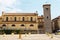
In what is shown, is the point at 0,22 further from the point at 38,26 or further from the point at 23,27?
the point at 38,26

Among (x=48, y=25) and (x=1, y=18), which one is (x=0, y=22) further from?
(x=48, y=25)

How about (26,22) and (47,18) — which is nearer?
(26,22)

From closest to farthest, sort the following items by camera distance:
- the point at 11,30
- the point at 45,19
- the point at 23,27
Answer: the point at 11,30
the point at 23,27
the point at 45,19

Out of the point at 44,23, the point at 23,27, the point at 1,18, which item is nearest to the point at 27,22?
the point at 23,27

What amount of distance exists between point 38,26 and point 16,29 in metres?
10.3

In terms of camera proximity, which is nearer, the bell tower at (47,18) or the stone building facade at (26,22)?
the stone building facade at (26,22)

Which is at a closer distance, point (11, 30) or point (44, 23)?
point (11, 30)

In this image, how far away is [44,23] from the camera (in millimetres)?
66375

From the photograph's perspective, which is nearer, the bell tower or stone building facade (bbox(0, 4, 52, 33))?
stone building facade (bbox(0, 4, 52, 33))

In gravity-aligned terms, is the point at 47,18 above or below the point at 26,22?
above

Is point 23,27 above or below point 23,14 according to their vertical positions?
below

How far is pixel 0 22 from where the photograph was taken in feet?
206

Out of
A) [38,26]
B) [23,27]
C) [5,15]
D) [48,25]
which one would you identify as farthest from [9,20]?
[48,25]

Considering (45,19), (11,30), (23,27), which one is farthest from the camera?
(45,19)
